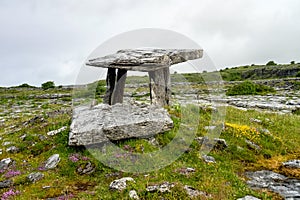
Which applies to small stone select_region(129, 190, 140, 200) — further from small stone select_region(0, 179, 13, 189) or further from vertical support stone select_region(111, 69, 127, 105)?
vertical support stone select_region(111, 69, 127, 105)

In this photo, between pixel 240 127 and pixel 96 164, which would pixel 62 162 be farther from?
pixel 240 127

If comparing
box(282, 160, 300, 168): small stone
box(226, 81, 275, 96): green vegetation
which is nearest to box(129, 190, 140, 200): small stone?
box(282, 160, 300, 168): small stone

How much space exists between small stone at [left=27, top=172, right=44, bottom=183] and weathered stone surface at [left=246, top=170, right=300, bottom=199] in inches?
306

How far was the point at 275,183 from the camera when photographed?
1117cm

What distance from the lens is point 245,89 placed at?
4222 cm

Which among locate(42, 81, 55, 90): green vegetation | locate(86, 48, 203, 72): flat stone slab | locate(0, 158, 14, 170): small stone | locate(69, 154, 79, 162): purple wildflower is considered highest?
locate(86, 48, 203, 72): flat stone slab

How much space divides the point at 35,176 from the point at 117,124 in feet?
12.8

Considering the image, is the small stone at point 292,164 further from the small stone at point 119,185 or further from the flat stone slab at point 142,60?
the flat stone slab at point 142,60

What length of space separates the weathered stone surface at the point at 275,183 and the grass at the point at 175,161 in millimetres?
466

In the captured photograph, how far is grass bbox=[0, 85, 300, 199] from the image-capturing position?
1011 centimetres

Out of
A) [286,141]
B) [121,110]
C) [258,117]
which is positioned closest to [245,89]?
[258,117]

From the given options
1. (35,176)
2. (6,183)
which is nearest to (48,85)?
(35,176)

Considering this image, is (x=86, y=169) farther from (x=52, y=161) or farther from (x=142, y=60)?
(x=142, y=60)

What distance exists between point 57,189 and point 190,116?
861cm
